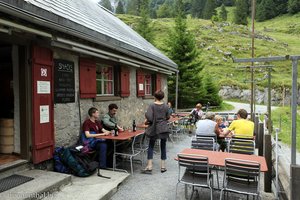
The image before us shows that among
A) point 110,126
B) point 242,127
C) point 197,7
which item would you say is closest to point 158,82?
point 110,126

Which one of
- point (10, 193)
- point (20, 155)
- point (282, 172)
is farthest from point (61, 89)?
point (282, 172)

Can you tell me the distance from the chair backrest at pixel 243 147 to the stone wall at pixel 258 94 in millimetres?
26460

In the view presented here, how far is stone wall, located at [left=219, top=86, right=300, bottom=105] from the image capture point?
29.4 meters

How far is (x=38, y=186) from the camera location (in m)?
3.96

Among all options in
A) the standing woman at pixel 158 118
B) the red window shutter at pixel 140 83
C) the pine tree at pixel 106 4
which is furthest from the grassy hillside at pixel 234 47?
the pine tree at pixel 106 4

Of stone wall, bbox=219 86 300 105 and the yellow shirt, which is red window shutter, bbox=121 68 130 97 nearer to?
the yellow shirt

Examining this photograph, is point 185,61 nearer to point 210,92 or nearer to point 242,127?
point 210,92

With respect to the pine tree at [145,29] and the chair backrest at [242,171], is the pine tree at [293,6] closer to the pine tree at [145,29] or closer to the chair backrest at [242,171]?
the pine tree at [145,29]

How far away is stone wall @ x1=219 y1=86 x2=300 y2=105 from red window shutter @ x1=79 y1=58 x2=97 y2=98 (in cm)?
2687

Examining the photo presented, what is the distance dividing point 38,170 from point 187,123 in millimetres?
8474

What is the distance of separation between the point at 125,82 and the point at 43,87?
12.4 ft

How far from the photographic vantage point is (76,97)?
19.6ft

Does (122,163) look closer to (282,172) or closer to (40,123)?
(40,123)

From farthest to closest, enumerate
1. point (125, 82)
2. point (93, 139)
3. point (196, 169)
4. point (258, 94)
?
point (258, 94) → point (125, 82) → point (93, 139) → point (196, 169)
